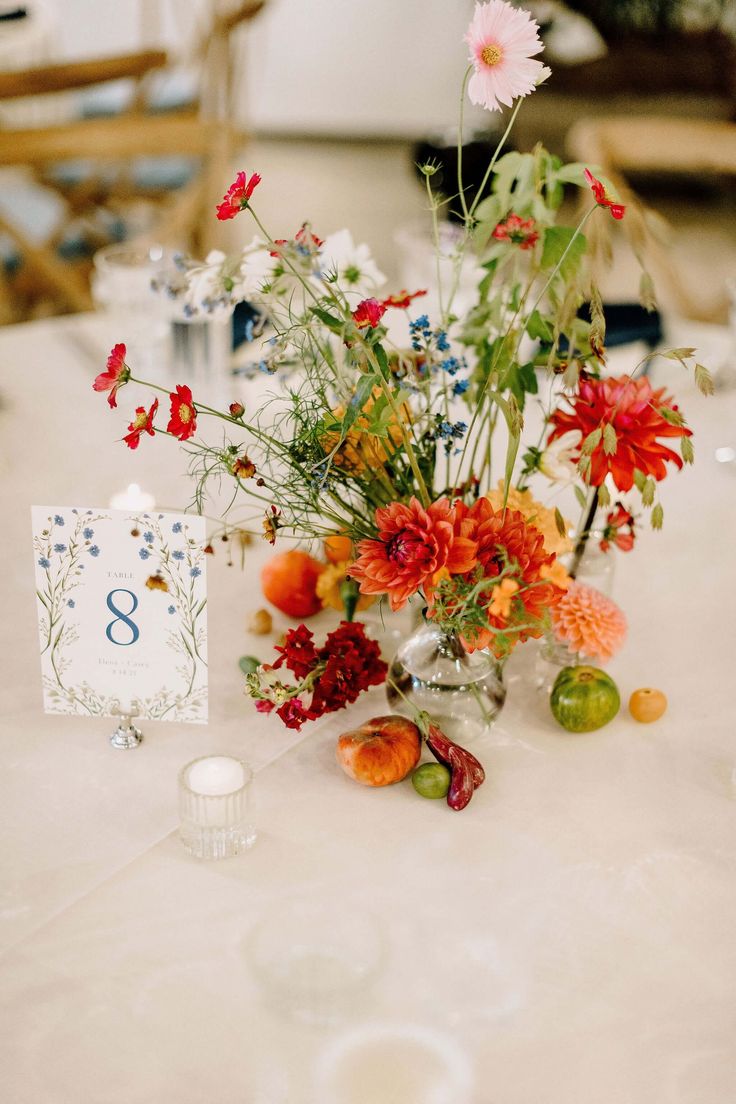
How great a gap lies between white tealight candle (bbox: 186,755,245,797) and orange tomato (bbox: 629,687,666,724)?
1.28 ft

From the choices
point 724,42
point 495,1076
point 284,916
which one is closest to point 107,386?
point 284,916

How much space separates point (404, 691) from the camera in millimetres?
963

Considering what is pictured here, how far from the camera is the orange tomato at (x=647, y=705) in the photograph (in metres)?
1.01

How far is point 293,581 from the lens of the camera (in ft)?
3.69

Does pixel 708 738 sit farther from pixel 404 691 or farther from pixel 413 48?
pixel 413 48

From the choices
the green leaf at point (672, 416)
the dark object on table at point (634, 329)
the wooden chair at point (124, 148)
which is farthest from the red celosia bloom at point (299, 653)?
the wooden chair at point (124, 148)

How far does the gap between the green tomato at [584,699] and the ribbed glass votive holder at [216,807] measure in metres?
0.31

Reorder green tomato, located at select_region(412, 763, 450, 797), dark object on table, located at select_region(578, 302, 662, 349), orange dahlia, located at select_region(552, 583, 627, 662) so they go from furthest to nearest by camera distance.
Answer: dark object on table, located at select_region(578, 302, 662, 349)
orange dahlia, located at select_region(552, 583, 627, 662)
green tomato, located at select_region(412, 763, 450, 797)

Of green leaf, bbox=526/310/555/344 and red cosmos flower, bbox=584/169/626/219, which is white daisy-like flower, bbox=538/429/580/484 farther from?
red cosmos flower, bbox=584/169/626/219

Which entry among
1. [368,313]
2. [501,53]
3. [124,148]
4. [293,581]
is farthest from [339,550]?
[124,148]

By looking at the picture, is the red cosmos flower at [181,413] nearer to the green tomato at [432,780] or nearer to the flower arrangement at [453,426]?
the flower arrangement at [453,426]

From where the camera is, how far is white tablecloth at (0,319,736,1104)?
2.28 feet

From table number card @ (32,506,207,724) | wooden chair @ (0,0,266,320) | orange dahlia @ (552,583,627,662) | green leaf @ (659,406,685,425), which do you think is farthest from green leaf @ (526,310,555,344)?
wooden chair @ (0,0,266,320)

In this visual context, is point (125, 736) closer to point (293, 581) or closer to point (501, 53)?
point (293, 581)
